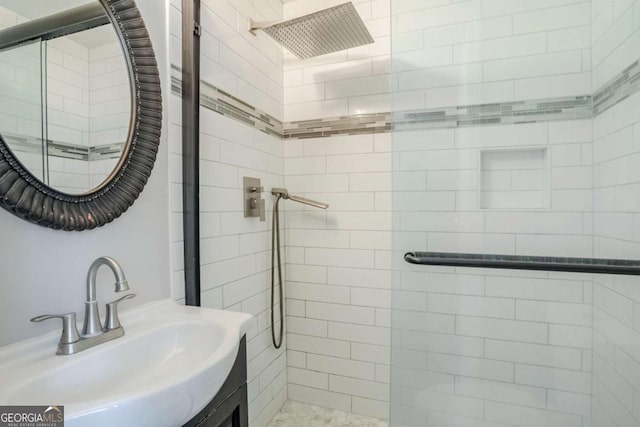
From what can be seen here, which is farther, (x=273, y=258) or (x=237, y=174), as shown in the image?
(x=273, y=258)

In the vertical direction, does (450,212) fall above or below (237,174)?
below

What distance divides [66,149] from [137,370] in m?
0.62

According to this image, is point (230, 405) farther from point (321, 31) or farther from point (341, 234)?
point (321, 31)

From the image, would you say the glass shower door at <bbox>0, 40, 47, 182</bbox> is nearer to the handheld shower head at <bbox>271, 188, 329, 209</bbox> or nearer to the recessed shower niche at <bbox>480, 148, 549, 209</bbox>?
the handheld shower head at <bbox>271, 188, 329, 209</bbox>

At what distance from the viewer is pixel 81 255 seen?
89 cm

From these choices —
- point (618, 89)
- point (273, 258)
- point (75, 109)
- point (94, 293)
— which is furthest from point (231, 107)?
point (618, 89)

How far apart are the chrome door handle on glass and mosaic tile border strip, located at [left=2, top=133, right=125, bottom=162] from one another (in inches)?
11.6

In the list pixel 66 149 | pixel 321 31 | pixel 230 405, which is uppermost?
pixel 321 31

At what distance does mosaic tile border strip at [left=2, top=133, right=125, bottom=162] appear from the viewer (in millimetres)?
754

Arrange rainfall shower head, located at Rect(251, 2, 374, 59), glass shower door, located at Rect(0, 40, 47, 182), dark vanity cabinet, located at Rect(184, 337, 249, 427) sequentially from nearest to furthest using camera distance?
glass shower door, located at Rect(0, 40, 47, 182)
dark vanity cabinet, located at Rect(184, 337, 249, 427)
rainfall shower head, located at Rect(251, 2, 374, 59)

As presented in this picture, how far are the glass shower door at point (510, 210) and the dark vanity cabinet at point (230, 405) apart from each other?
3.09 ft

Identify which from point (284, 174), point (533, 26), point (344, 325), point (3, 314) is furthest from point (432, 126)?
point (3, 314)

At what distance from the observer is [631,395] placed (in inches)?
51.1

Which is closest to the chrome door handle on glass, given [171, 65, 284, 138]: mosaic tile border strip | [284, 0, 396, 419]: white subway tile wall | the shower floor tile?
[171, 65, 284, 138]: mosaic tile border strip
